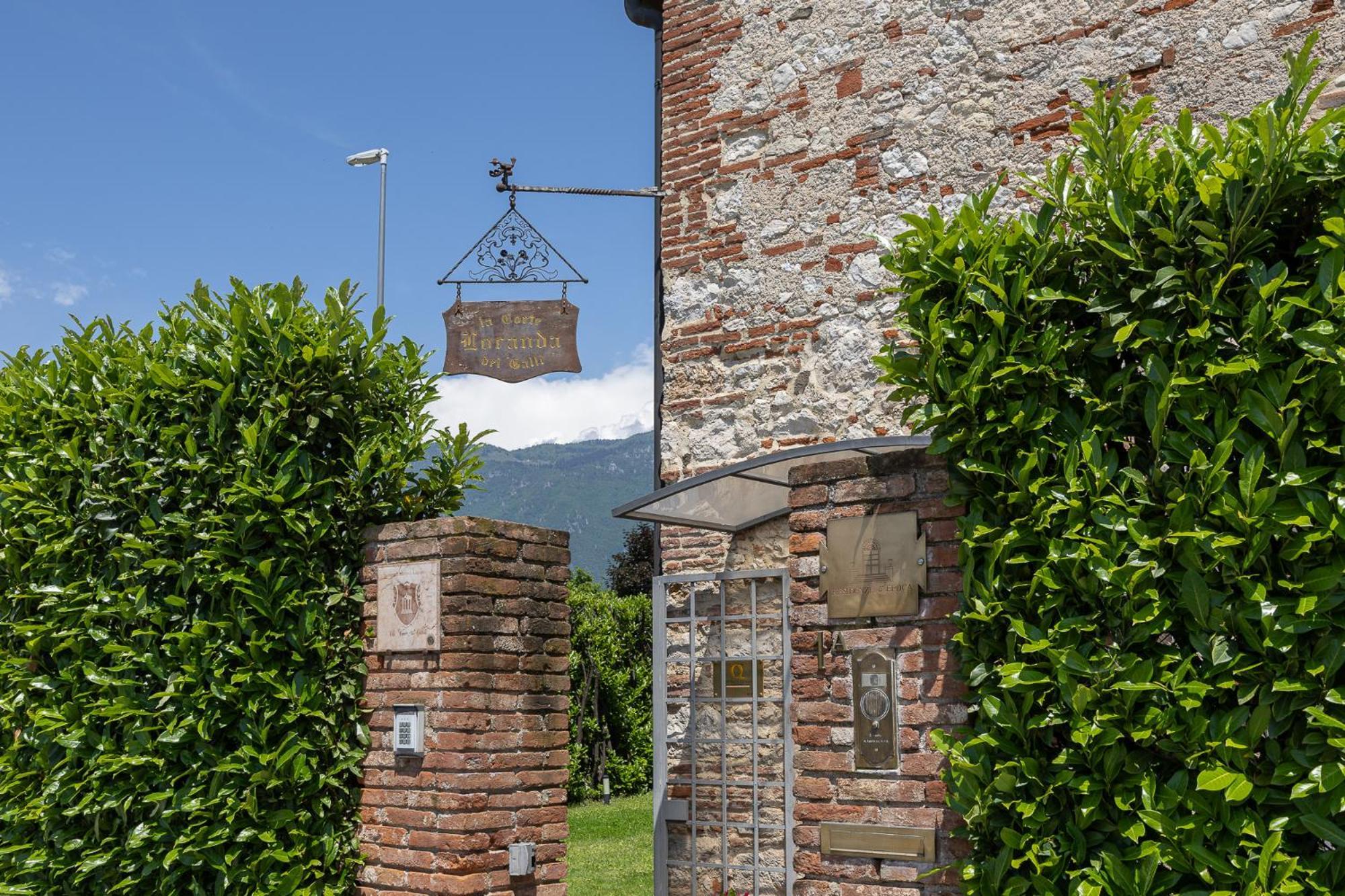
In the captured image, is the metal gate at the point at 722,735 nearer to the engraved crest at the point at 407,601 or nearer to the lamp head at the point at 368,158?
the engraved crest at the point at 407,601

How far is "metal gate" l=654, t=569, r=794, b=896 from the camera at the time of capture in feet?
20.7

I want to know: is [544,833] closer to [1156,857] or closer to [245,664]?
[245,664]

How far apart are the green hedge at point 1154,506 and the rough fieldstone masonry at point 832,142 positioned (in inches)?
98.4

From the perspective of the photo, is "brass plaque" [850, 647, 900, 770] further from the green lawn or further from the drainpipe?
the green lawn

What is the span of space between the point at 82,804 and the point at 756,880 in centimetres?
327

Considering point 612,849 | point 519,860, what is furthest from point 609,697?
point 519,860

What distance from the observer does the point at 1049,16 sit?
20.3 feet

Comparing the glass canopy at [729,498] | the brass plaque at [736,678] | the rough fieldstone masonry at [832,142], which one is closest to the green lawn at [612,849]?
the brass plaque at [736,678]

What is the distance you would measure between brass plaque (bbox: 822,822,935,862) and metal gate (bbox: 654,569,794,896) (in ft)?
6.66

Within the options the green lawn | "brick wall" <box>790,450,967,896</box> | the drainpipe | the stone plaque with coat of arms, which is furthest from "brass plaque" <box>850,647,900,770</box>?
the green lawn

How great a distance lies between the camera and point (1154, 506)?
11.2 feet

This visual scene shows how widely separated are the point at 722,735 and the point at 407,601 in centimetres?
207

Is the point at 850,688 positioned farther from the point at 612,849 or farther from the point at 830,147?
the point at 612,849

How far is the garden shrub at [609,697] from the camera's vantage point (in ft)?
52.4
